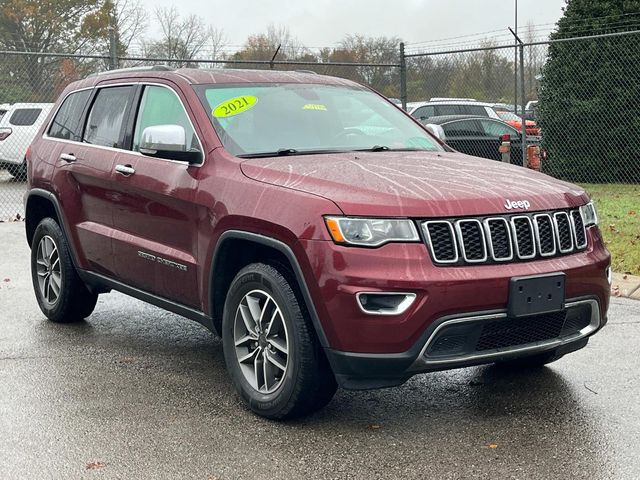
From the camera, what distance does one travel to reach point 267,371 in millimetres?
4699

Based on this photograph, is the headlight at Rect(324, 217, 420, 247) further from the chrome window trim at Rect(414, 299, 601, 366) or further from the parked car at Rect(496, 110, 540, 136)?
the parked car at Rect(496, 110, 540, 136)

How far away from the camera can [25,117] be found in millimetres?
20375

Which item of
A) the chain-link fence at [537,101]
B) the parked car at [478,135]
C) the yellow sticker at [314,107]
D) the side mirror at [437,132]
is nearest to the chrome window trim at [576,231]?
the side mirror at [437,132]

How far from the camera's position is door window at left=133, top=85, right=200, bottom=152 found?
5382mm

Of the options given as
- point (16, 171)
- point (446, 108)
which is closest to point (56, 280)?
point (16, 171)

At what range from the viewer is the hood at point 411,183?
13.9ft

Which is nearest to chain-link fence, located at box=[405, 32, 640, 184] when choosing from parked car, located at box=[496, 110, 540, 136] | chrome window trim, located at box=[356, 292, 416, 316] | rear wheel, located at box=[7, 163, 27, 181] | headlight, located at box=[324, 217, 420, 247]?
parked car, located at box=[496, 110, 540, 136]

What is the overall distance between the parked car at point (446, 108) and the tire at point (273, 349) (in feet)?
54.7

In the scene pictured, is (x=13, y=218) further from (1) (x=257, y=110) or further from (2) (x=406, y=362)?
(2) (x=406, y=362)

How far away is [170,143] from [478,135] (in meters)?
14.3

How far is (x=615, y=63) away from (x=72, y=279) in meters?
12.0

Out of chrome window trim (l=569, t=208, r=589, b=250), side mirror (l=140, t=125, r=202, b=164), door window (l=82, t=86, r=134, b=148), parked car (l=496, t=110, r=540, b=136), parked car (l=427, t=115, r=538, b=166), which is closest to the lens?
chrome window trim (l=569, t=208, r=589, b=250)

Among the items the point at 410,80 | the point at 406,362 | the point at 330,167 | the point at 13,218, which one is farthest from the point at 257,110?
the point at 410,80

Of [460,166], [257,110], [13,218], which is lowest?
[13,218]
